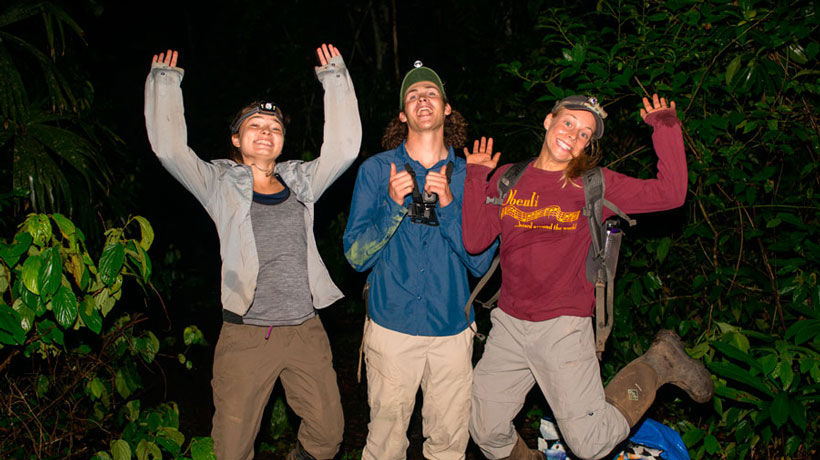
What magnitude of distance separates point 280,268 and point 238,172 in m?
0.53

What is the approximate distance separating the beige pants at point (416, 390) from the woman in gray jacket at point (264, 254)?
0.78 ft

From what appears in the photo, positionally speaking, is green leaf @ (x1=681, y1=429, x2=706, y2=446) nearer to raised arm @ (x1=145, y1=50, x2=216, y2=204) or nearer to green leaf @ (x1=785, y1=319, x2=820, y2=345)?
green leaf @ (x1=785, y1=319, x2=820, y2=345)

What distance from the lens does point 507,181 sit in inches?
127

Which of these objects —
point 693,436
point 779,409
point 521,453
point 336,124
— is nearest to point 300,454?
point 521,453

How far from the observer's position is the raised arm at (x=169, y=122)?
2.94 metres

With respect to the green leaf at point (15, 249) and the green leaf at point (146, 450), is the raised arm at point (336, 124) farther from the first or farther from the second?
the green leaf at point (146, 450)

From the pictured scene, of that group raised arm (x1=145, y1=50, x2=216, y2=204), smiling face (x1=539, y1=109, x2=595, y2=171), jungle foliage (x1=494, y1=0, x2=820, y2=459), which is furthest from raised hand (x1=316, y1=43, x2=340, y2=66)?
jungle foliage (x1=494, y1=0, x2=820, y2=459)

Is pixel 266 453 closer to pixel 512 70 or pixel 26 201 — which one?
pixel 26 201

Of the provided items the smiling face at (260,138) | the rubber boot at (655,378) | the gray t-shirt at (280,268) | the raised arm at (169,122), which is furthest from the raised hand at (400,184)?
the rubber boot at (655,378)

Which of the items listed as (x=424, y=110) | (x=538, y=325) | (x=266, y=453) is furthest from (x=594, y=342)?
(x=266, y=453)

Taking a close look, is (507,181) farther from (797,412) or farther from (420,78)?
(797,412)

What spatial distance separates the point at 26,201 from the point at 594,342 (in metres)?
3.13

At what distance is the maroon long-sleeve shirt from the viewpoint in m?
3.11

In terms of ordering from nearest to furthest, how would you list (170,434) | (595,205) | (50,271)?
(50,271), (595,205), (170,434)
